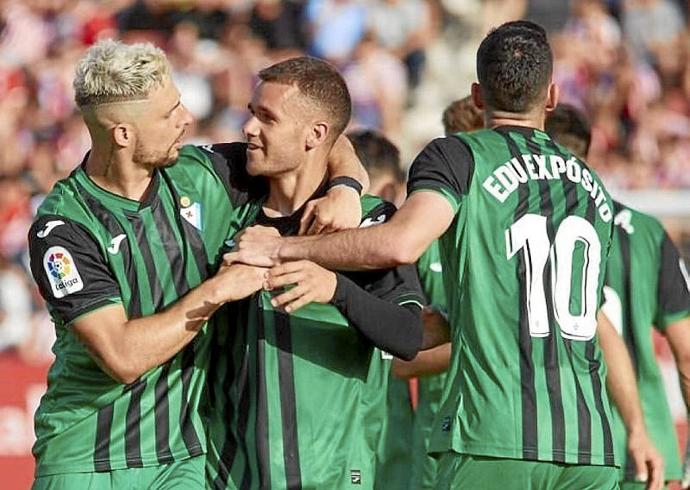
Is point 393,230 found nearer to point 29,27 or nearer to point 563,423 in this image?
point 563,423

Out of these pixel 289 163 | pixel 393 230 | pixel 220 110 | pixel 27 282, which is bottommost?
pixel 393 230

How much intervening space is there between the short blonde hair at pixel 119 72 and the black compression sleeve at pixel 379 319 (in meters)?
0.93

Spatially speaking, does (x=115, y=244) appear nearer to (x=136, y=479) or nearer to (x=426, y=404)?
(x=136, y=479)

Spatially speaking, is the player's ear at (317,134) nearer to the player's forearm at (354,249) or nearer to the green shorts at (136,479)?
the player's forearm at (354,249)

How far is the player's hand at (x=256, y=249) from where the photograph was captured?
4.73 meters

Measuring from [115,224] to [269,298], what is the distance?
1.89 ft

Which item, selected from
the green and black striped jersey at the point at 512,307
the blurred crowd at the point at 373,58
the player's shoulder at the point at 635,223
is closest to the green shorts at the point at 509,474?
the green and black striped jersey at the point at 512,307

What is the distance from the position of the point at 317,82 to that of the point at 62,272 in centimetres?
111

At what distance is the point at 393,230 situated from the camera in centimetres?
462

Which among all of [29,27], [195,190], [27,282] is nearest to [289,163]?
[195,190]

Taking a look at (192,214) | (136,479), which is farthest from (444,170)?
(136,479)

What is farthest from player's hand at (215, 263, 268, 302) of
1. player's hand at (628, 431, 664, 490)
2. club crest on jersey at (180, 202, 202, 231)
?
player's hand at (628, 431, 664, 490)

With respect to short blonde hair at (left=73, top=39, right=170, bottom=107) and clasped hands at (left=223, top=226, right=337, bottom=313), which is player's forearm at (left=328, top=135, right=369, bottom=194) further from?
short blonde hair at (left=73, top=39, right=170, bottom=107)

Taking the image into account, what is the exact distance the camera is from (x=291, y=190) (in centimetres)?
514
